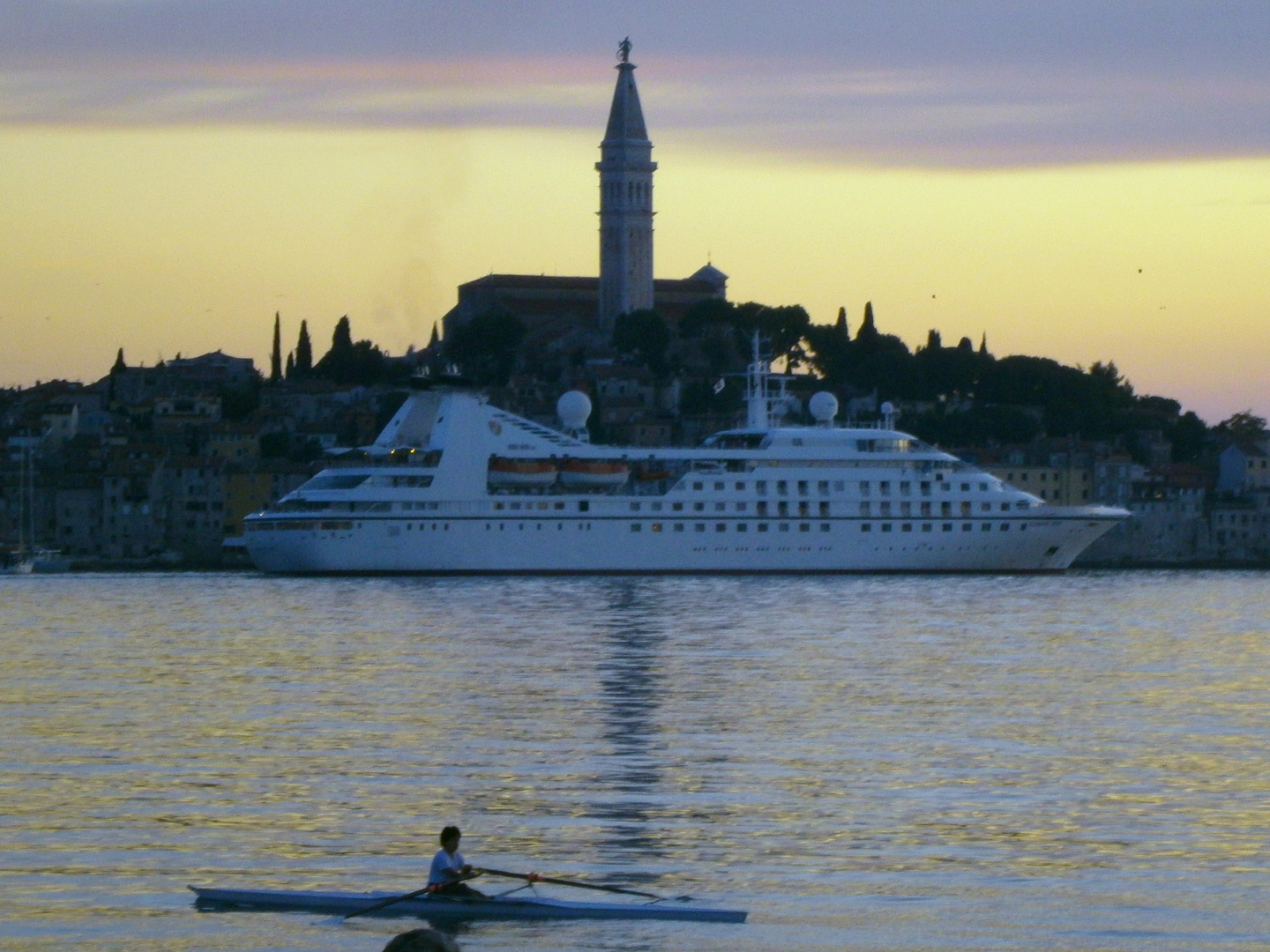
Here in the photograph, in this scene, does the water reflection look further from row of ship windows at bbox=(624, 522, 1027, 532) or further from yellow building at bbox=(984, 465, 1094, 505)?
yellow building at bbox=(984, 465, 1094, 505)

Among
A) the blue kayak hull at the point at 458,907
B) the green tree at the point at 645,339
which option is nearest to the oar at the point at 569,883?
the blue kayak hull at the point at 458,907

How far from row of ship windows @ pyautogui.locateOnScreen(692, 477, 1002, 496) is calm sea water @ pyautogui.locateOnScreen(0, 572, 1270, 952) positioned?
865 inches

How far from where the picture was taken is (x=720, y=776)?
24.9 meters

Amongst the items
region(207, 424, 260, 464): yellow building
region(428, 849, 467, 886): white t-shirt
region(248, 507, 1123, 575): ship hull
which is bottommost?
region(428, 849, 467, 886): white t-shirt

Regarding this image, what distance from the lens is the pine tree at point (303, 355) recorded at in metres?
119

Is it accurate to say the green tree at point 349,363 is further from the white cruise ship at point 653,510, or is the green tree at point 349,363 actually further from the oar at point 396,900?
the oar at point 396,900

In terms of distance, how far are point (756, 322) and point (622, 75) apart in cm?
1333

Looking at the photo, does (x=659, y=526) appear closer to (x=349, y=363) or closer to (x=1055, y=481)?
(x=1055, y=481)

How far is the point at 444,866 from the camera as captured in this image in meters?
17.9

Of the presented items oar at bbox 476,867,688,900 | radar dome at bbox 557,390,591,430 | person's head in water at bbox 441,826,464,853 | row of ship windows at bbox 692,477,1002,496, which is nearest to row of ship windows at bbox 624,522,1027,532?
row of ship windows at bbox 692,477,1002,496

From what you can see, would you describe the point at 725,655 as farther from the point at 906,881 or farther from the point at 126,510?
the point at 126,510

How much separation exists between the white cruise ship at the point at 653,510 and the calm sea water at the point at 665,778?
20.8m

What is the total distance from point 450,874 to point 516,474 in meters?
51.4

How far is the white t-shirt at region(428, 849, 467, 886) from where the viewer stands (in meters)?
17.9
